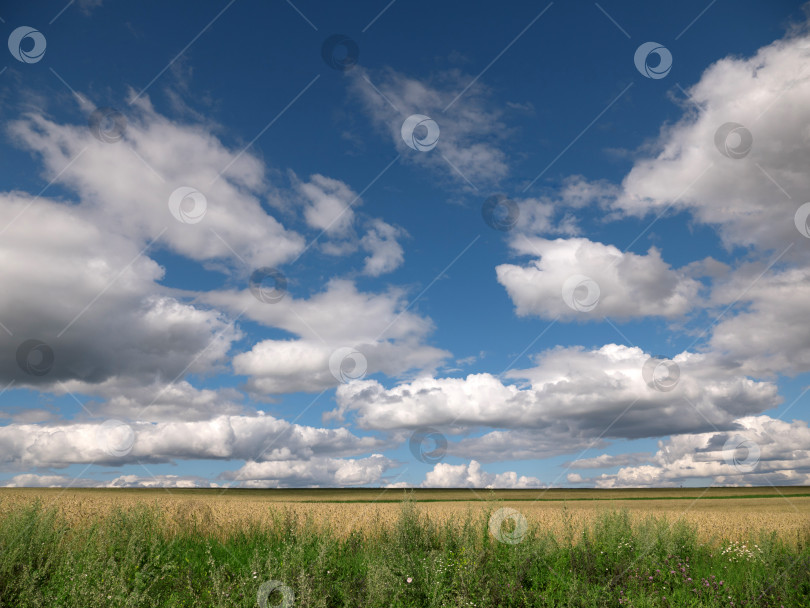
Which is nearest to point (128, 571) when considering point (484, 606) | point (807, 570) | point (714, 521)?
point (484, 606)

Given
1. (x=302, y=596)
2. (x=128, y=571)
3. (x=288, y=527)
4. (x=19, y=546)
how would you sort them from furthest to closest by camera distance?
(x=288, y=527)
(x=19, y=546)
(x=128, y=571)
(x=302, y=596)

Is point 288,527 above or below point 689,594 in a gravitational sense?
above

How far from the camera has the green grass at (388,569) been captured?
9.65 metres

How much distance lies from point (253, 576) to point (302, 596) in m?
1.54

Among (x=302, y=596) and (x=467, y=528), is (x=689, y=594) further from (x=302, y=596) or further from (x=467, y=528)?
(x=302, y=596)

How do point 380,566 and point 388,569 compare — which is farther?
point 380,566

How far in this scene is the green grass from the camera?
965 centimetres

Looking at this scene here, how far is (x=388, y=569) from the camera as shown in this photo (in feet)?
33.0

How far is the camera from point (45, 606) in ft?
30.7

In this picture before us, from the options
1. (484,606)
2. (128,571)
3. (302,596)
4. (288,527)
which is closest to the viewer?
(302,596)

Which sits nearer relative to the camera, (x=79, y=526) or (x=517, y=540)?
(x=517, y=540)

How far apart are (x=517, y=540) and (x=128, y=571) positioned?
29.1 ft

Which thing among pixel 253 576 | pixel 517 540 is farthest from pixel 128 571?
pixel 517 540

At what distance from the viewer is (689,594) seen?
10.9m
